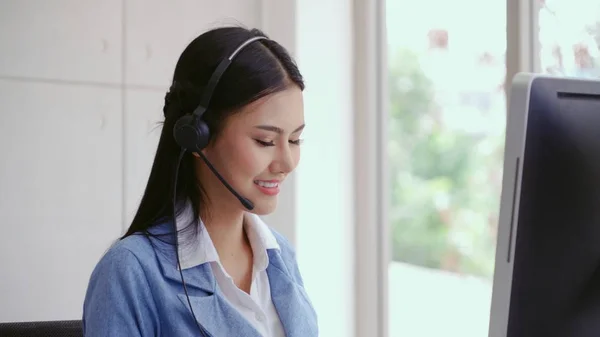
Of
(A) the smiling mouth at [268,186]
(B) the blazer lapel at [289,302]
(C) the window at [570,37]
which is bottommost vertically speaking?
(B) the blazer lapel at [289,302]

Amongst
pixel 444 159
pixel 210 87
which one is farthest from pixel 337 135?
pixel 210 87

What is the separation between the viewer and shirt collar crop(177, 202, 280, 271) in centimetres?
131

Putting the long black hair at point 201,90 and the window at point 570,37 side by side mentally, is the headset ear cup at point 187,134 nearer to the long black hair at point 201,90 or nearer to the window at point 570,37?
the long black hair at point 201,90

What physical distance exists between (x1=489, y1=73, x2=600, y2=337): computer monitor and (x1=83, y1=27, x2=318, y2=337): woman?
67cm

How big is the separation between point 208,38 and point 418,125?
1.38 metres

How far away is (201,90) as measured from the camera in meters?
1.30

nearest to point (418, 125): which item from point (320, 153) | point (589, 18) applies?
point (320, 153)

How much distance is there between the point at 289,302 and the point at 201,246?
0.21 m

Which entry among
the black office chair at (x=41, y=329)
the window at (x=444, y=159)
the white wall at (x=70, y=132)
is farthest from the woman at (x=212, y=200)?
the window at (x=444, y=159)

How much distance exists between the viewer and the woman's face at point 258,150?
130 centimetres

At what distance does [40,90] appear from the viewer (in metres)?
2.17

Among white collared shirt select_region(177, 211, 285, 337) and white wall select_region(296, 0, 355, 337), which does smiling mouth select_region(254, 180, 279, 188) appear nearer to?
white collared shirt select_region(177, 211, 285, 337)

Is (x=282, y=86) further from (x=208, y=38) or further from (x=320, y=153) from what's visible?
(x=320, y=153)

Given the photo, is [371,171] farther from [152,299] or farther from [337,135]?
[152,299]
